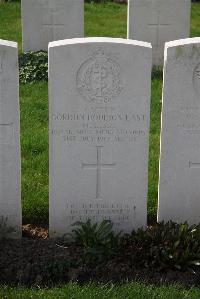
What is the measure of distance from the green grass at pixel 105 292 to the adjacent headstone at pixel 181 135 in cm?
104

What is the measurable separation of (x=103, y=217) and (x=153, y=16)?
6.25 meters

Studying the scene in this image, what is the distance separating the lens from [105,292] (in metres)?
4.73

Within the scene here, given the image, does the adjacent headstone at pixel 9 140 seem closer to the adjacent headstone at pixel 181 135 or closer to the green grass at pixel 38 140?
the green grass at pixel 38 140

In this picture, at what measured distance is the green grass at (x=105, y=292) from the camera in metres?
4.67

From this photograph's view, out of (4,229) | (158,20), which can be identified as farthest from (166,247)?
(158,20)

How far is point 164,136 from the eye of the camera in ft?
17.9

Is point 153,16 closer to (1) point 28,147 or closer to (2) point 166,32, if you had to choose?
(2) point 166,32

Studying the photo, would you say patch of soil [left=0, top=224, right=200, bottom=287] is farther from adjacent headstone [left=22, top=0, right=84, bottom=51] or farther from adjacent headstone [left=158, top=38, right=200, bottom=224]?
A: adjacent headstone [left=22, top=0, right=84, bottom=51]

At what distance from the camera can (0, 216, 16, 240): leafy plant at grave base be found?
5.35 metres

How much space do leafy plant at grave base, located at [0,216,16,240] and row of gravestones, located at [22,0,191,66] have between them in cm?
620

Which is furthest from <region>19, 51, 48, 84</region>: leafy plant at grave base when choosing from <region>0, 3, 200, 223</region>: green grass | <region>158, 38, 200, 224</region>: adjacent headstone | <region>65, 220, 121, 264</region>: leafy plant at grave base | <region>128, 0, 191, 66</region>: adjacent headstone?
<region>65, 220, 121, 264</region>: leafy plant at grave base

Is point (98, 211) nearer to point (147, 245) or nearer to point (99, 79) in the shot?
point (147, 245)

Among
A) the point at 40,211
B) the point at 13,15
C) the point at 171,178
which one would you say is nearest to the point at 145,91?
the point at 171,178

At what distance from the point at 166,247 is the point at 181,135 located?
3.28 feet
